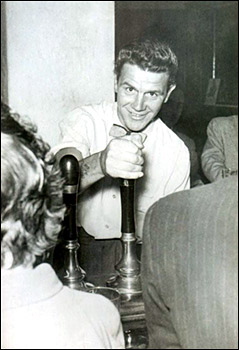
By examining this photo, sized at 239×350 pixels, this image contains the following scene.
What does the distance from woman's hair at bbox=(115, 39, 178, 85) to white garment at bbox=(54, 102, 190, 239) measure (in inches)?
5.2

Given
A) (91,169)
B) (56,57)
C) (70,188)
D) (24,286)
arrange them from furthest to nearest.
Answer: (56,57), (91,169), (70,188), (24,286)

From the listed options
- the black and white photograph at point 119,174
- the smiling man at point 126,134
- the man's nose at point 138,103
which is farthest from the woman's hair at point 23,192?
the man's nose at point 138,103

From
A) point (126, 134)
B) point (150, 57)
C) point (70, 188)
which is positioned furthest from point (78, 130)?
point (70, 188)

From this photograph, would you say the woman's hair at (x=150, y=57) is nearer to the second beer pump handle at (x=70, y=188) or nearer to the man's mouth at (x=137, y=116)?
the man's mouth at (x=137, y=116)

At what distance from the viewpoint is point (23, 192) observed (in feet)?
2.46

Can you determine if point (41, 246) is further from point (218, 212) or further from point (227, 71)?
point (227, 71)

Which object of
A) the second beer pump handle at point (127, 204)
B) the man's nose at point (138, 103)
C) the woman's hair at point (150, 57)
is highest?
the woman's hair at point (150, 57)

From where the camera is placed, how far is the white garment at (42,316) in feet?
2.41

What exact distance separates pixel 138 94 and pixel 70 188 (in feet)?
1.38

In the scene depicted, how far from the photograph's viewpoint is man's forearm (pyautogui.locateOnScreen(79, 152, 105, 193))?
1172mm

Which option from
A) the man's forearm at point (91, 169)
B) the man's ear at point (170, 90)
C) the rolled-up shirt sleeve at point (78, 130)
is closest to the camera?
the man's forearm at point (91, 169)

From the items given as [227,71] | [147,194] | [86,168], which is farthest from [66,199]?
[227,71]

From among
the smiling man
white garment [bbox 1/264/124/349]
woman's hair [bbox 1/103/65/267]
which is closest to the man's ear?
the smiling man

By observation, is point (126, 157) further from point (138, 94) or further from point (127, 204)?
point (138, 94)
